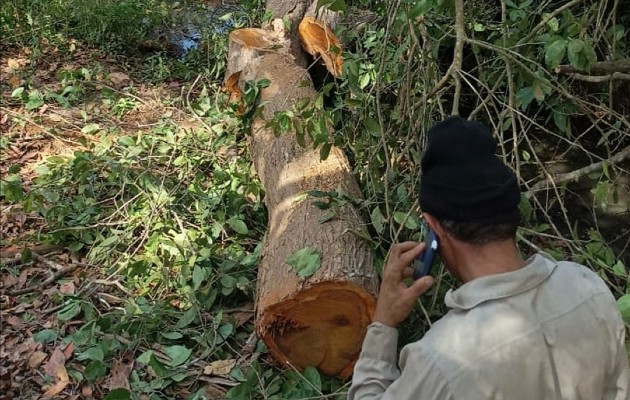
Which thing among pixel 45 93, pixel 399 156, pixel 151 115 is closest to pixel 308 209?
pixel 399 156

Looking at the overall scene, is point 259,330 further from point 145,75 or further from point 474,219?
point 145,75

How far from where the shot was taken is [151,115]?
16.6 ft

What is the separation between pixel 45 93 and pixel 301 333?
3212 mm

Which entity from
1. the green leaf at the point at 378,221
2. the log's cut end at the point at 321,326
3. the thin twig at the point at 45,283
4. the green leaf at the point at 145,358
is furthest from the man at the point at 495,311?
the thin twig at the point at 45,283

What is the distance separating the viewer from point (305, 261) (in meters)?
2.71

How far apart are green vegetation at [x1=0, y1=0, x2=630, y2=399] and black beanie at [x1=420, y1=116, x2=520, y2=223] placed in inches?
26.3

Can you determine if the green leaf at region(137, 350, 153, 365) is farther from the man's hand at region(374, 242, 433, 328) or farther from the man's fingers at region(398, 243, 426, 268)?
the man's fingers at region(398, 243, 426, 268)

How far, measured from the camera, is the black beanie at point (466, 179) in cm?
153

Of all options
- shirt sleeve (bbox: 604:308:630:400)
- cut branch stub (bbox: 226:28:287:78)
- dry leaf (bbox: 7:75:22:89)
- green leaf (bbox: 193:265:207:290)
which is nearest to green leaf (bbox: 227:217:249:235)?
green leaf (bbox: 193:265:207:290)

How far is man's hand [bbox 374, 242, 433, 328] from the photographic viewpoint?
6.08 feet

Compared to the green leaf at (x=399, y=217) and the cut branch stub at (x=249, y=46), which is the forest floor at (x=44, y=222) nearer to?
the cut branch stub at (x=249, y=46)

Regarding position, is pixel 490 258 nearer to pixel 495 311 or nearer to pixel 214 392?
pixel 495 311

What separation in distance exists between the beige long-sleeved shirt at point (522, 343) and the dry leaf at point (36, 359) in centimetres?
Result: 186

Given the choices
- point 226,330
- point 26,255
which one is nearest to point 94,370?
point 226,330
